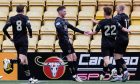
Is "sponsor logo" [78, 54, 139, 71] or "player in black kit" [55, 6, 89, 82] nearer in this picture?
"player in black kit" [55, 6, 89, 82]

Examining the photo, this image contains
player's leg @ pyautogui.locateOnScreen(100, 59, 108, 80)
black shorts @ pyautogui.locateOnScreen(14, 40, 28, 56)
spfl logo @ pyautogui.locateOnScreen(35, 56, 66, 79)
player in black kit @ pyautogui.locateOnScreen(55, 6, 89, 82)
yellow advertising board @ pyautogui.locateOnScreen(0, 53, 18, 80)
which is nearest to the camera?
black shorts @ pyautogui.locateOnScreen(14, 40, 28, 56)

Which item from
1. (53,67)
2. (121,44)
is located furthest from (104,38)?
(53,67)

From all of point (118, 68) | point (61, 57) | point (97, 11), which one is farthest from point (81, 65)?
point (97, 11)

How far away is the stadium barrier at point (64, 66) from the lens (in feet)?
58.4

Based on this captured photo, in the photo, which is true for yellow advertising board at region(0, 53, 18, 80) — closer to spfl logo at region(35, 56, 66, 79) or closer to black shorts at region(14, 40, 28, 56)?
spfl logo at region(35, 56, 66, 79)

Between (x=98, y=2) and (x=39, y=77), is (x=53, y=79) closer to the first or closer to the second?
(x=39, y=77)

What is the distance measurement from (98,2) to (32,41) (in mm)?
2931

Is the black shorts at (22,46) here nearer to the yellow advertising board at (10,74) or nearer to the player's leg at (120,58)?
the yellow advertising board at (10,74)

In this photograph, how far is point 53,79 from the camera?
18.1 meters

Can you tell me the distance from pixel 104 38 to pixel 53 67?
2.66 meters

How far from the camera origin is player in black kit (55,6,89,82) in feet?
54.1

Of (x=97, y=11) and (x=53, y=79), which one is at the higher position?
(x=97, y=11)

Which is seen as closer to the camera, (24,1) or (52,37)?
(52,37)

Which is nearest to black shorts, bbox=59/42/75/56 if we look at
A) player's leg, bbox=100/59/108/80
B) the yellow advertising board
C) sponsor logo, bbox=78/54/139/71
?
player's leg, bbox=100/59/108/80
